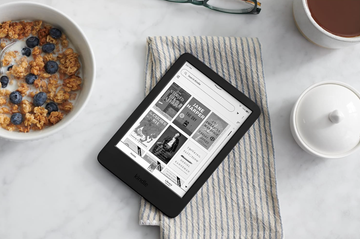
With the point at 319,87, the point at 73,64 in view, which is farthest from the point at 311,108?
the point at 73,64

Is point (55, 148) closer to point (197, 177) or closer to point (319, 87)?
point (197, 177)

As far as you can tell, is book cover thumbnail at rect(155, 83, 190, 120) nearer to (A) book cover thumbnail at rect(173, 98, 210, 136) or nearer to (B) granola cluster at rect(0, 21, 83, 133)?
(A) book cover thumbnail at rect(173, 98, 210, 136)

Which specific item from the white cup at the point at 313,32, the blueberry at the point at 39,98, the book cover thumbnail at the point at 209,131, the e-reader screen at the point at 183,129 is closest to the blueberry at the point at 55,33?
the blueberry at the point at 39,98

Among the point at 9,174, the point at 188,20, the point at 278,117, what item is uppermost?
the point at 188,20

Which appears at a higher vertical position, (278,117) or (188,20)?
(188,20)

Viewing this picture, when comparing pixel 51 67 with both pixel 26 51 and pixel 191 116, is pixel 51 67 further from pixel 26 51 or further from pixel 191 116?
pixel 191 116

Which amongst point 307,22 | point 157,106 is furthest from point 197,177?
point 307,22

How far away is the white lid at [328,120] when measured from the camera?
2.17 ft

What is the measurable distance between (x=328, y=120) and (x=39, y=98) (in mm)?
534

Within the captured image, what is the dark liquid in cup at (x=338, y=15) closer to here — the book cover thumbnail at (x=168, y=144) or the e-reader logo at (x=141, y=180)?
the book cover thumbnail at (x=168, y=144)

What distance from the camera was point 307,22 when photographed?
69 centimetres

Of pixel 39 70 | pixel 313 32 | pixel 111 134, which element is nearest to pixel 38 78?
pixel 39 70

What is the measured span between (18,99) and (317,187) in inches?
24.5

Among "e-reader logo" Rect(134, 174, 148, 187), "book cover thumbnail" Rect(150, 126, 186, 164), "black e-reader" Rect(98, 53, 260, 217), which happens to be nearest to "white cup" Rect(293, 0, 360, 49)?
"black e-reader" Rect(98, 53, 260, 217)
